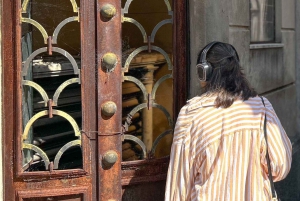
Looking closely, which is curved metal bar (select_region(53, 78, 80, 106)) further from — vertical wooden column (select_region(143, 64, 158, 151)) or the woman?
the woman

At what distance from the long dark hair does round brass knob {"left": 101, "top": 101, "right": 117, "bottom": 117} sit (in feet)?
2.38

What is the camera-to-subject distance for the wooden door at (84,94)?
404cm

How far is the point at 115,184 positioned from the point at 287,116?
3978 millimetres

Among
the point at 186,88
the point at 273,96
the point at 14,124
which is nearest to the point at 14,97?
the point at 14,124

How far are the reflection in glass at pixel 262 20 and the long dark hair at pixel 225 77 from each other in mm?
2951

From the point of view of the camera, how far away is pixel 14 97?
4008 millimetres

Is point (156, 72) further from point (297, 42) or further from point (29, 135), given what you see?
point (297, 42)

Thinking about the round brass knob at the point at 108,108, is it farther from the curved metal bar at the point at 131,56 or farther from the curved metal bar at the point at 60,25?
the curved metal bar at the point at 60,25

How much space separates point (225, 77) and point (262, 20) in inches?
140

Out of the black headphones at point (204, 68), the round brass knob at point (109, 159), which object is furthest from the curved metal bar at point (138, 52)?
the black headphones at point (204, 68)

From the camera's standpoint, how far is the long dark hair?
143 inches

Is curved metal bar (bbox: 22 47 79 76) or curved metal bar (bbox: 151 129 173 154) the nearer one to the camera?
curved metal bar (bbox: 22 47 79 76)

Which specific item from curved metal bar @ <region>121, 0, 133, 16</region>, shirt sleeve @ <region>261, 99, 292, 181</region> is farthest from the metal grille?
shirt sleeve @ <region>261, 99, 292, 181</region>

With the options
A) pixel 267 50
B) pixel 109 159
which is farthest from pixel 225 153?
pixel 267 50
